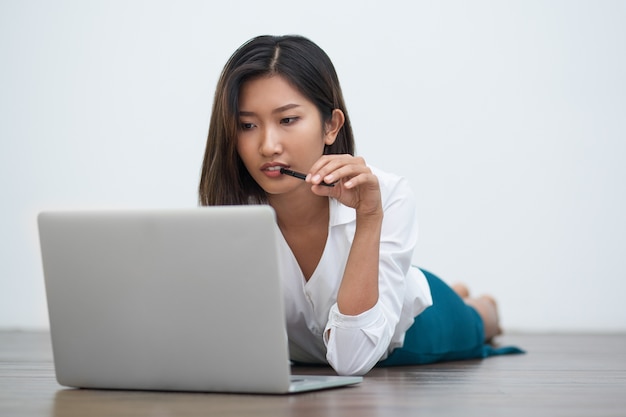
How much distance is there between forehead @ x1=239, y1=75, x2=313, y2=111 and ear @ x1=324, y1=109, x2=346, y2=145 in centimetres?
10

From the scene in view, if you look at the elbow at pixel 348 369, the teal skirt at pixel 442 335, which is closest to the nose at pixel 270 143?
the elbow at pixel 348 369

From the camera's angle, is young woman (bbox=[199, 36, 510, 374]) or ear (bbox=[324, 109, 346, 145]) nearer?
young woman (bbox=[199, 36, 510, 374])

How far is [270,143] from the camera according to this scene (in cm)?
183

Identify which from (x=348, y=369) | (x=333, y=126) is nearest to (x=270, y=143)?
(x=333, y=126)

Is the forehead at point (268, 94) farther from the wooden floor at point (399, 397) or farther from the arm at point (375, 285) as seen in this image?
the wooden floor at point (399, 397)

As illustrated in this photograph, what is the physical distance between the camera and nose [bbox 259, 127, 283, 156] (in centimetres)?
183

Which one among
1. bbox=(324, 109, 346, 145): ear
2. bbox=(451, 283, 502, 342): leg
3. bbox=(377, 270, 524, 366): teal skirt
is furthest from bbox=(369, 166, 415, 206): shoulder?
bbox=(451, 283, 502, 342): leg

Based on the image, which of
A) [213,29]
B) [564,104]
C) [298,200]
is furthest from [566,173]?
[298,200]

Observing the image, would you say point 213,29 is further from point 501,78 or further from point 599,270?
point 599,270

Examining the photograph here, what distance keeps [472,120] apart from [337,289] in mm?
2343

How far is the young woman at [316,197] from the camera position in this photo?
1.77 m

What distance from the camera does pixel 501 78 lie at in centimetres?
Result: 416

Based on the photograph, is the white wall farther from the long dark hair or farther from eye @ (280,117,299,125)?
eye @ (280,117,299,125)

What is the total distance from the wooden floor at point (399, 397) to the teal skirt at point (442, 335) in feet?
0.34
